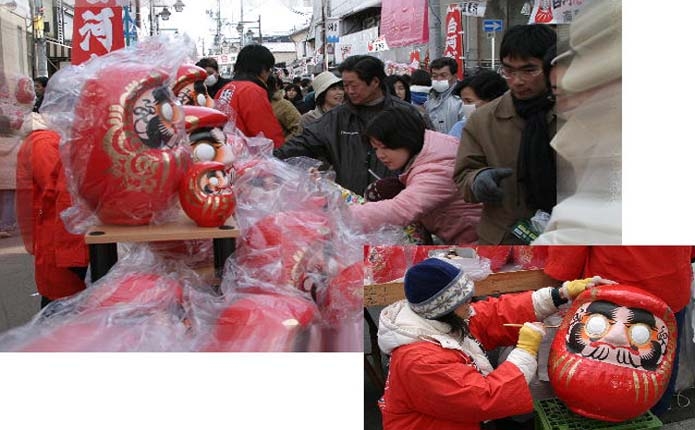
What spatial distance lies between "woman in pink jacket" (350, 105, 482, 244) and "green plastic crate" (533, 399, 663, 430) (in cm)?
31

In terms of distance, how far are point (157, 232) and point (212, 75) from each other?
13.1 inches

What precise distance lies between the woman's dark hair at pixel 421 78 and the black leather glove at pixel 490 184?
0.32 meters

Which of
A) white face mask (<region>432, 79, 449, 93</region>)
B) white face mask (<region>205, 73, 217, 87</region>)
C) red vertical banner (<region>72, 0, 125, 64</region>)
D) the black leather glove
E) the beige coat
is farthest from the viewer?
the beige coat

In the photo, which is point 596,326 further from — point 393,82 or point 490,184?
point 393,82

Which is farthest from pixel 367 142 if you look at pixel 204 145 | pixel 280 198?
pixel 204 145

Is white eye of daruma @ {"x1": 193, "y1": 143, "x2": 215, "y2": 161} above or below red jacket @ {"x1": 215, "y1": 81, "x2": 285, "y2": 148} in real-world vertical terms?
below

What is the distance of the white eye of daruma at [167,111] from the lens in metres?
1.11

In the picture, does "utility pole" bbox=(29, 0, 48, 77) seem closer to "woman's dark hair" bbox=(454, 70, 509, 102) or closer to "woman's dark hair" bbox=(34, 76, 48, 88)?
"woman's dark hair" bbox=(34, 76, 48, 88)

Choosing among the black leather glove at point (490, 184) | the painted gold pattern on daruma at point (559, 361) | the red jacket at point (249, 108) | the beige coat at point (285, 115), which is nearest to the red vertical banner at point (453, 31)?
the black leather glove at point (490, 184)

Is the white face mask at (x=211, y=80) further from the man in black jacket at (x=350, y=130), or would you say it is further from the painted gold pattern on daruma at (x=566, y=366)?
the painted gold pattern on daruma at (x=566, y=366)

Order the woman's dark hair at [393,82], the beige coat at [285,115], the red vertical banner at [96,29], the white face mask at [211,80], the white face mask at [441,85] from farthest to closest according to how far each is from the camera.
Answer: the beige coat at [285,115]
the woman's dark hair at [393,82]
the white face mask at [441,85]
the white face mask at [211,80]
the red vertical banner at [96,29]

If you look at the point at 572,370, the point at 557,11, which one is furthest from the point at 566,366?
the point at 557,11

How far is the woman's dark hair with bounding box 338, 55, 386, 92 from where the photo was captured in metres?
1.42

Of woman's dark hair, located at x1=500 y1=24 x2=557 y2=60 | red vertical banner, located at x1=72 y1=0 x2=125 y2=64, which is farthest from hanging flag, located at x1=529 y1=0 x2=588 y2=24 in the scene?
red vertical banner, located at x1=72 y1=0 x2=125 y2=64
